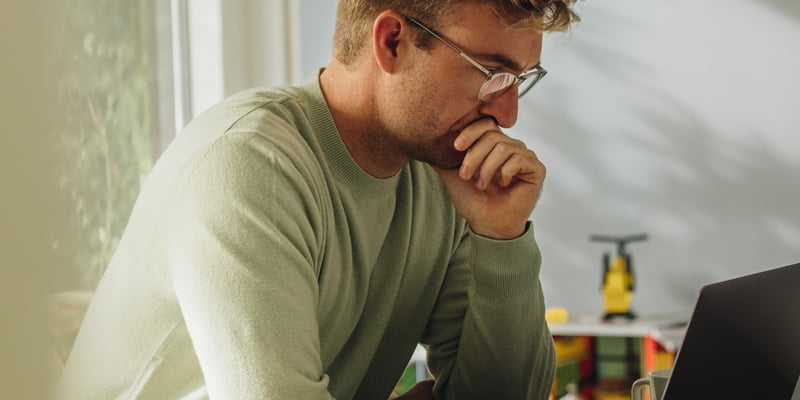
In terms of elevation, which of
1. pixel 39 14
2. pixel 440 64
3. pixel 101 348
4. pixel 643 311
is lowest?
pixel 643 311

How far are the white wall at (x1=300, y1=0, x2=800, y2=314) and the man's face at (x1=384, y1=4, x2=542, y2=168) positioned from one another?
232cm

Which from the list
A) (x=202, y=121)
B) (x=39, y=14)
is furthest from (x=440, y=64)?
(x=39, y=14)

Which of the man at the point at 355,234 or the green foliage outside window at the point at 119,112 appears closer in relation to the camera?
the man at the point at 355,234

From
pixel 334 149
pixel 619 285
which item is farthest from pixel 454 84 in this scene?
pixel 619 285

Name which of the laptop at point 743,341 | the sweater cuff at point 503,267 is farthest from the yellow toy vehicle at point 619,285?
the laptop at point 743,341

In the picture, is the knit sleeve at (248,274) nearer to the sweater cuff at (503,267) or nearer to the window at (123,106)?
the sweater cuff at (503,267)

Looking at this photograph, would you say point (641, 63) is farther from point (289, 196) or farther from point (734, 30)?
point (289, 196)

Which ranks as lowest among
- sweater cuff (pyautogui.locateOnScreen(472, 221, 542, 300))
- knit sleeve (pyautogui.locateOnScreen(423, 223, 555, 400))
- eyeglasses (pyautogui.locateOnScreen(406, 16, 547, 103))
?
knit sleeve (pyautogui.locateOnScreen(423, 223, 555, 400))

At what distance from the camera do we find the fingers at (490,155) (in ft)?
4.44

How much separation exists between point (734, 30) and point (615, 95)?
510 mm

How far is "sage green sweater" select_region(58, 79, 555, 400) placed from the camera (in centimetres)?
98

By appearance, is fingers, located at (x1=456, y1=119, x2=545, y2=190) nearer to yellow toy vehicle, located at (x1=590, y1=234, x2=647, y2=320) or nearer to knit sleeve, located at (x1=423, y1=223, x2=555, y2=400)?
knit sleeve, located at (x1=423, y1=223, x2=555, y2=400)

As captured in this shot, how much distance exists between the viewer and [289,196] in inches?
42.0

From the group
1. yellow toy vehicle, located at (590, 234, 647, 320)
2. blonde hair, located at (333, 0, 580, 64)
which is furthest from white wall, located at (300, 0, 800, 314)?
blonde hair, located at (333, 0, 580, 64)
